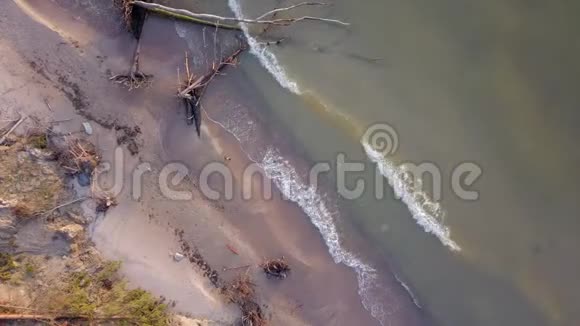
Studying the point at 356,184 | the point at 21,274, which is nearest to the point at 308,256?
the point at 356,184

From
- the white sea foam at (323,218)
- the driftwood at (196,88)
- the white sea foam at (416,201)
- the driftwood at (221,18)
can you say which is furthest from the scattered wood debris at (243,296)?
the driftwood at (221,18)

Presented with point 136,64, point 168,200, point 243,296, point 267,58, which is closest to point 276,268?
point 243,296

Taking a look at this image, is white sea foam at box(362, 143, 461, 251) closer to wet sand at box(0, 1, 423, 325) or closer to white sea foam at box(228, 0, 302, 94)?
wet sand at box(0, 1, 423, 325)

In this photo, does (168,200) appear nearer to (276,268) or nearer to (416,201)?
(276,268)

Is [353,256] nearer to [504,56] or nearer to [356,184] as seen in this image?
[356,184]

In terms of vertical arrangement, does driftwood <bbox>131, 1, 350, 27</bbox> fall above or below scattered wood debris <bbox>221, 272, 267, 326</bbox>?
above

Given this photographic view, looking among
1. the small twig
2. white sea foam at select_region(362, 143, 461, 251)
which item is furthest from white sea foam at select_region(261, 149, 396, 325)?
the small twig

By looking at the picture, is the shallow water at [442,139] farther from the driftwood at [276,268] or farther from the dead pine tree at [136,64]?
the dead pine tree at [136,64]
